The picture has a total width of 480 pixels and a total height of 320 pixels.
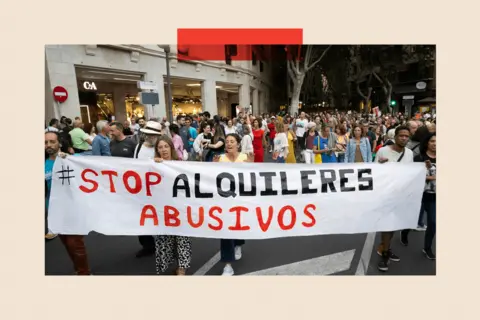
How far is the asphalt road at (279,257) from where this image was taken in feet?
11.8

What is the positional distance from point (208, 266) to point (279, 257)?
0.97 meters

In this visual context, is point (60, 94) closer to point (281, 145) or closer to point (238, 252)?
point (281, 145)

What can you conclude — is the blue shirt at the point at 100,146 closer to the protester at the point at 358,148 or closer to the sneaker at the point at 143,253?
the sneaker at the point at 143,253

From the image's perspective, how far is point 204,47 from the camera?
19172 millimetres

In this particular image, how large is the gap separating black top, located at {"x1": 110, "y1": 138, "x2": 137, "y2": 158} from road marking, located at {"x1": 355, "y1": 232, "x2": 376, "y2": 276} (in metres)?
3.76

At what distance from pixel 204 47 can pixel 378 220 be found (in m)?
18.4

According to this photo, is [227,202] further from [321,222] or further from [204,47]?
[204,47]

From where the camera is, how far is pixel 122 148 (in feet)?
15.1

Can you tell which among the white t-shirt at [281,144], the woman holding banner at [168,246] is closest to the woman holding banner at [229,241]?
the woman holding banner at [168,246]

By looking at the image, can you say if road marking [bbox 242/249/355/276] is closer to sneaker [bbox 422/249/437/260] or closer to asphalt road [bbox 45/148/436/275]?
asphalt road [bbox 45/148/436/275]

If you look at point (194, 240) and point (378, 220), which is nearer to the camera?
point (378, 220)

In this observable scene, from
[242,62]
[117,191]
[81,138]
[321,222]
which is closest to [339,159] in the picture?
[321,222]

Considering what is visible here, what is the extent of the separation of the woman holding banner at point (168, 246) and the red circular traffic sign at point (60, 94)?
34.9 ft

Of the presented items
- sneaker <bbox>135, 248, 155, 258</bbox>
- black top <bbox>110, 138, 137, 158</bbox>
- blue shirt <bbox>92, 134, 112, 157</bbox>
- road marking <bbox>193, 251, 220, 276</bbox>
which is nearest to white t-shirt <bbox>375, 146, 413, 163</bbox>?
road marking <bbox>193, 251, 220, 276</bbox>
